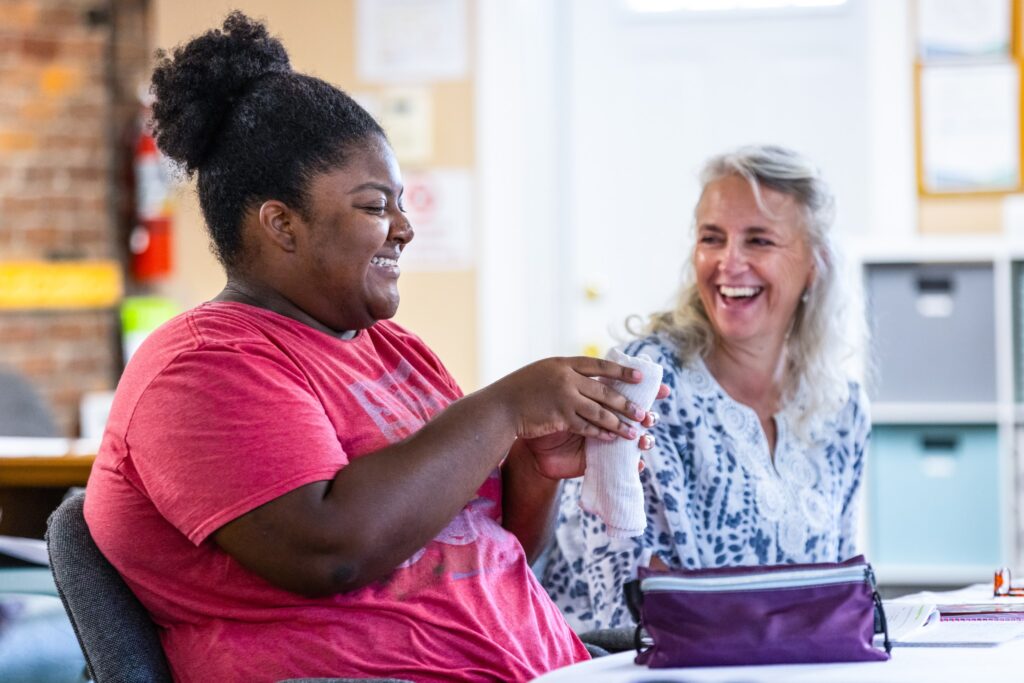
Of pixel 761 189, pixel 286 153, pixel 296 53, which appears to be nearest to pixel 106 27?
pixel 296 53

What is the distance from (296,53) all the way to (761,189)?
2882 mm

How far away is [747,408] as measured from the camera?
230 cm

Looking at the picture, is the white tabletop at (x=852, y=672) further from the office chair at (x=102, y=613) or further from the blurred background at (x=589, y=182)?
the blurred background at (x=589, y=182)

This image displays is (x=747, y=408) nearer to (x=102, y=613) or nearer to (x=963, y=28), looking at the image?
(x=102, y=613)

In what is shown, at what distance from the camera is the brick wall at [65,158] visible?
5.06 m

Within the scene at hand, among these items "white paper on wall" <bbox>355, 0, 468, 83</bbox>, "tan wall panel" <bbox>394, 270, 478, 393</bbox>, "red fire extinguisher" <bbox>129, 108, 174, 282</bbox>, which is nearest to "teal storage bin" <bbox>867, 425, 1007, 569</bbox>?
"tan wall panel" <bbox>394, 270, 478, 393</bbox>

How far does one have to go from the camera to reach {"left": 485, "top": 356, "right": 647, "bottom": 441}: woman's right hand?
142 centimetres

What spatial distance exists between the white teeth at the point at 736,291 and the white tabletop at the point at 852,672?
108cm

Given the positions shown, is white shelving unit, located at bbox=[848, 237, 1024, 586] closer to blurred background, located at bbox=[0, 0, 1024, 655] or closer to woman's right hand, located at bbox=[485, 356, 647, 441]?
blurred background, located at bbox=[0, 0, 1024, 655]

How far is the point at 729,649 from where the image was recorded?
1.24 meters

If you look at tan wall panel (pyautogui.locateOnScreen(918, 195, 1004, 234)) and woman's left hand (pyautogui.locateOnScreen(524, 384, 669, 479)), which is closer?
woman's left hand (pyautogui.locateOnScreen(524, 384, 669, 479))

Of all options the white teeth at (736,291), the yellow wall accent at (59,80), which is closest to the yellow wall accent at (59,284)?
the yellow wall accent at (59,80)

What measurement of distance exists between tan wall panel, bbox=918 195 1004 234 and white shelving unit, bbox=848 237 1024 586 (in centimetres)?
48

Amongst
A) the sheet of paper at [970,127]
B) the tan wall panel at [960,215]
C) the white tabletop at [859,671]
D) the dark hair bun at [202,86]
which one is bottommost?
the white tabletop at [859,671]
